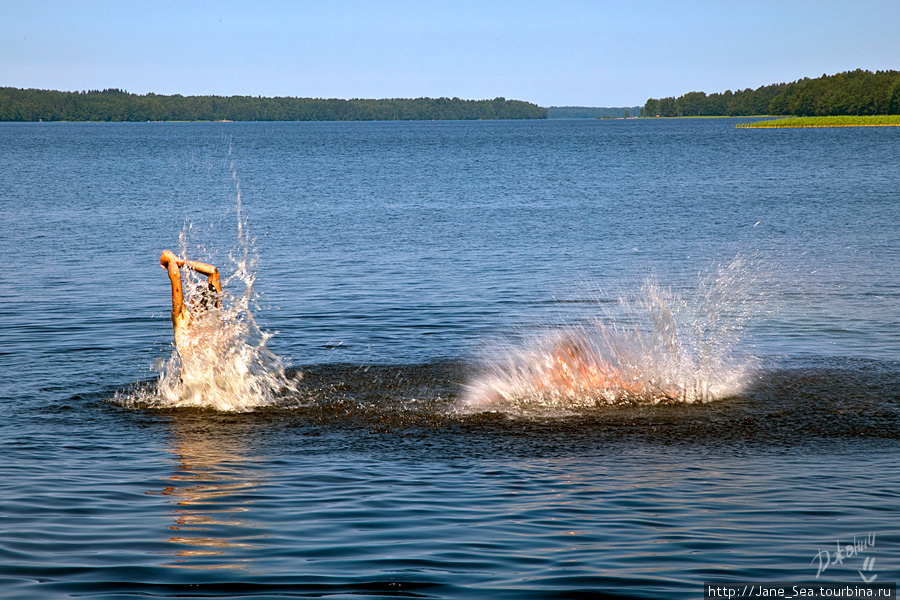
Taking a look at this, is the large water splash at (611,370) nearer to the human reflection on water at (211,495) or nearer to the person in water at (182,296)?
the human reflection on water at (211,495)

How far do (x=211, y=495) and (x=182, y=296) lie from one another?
13.6ft

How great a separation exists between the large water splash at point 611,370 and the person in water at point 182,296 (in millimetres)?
3575

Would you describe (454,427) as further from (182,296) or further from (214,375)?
(182,296)

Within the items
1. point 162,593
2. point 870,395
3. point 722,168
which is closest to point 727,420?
point 870,395

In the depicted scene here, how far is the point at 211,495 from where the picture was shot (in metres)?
8.53

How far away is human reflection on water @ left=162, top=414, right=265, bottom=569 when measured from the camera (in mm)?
7164

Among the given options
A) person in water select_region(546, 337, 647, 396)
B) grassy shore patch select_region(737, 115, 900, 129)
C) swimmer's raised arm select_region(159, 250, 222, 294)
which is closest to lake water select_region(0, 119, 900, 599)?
person in water select_region(546, 337, 647, 396)

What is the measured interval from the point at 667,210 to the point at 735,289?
19.5 metres

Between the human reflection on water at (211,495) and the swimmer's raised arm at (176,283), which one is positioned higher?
the swimmer's raised arm at (176,283)

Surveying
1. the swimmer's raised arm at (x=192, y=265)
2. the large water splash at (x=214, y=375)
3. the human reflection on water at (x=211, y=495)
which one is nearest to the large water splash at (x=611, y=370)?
the large water splash at (x=214, y=375)

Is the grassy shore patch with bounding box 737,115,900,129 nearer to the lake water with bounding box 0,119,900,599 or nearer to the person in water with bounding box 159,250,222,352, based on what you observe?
the lake water with bounding box 0,119,900,599

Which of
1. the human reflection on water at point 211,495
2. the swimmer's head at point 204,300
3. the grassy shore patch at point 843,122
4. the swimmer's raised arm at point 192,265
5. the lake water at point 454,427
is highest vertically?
the grassy shore patch at point 843,122

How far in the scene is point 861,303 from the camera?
18.6 m

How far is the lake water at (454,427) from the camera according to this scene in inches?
273
